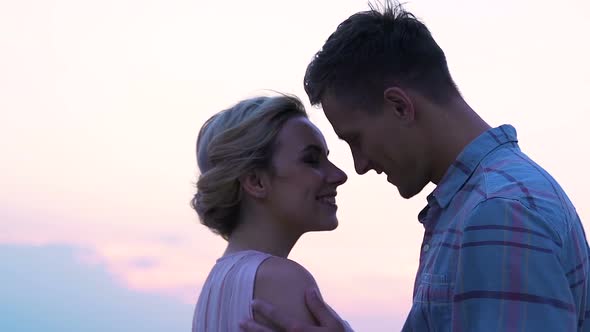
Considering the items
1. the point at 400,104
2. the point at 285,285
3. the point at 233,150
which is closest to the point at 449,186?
the point at 400,104

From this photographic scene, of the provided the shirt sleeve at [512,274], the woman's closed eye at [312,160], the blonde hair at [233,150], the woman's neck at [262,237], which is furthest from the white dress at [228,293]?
the shirt sleeve at [512,274]

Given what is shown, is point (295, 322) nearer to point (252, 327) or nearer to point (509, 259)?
point (252, 327)

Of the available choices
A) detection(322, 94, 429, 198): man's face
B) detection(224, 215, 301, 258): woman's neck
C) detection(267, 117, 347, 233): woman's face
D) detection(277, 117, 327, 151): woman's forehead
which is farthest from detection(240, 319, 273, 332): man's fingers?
detection(277, 117, 327, 151): woman's forehead

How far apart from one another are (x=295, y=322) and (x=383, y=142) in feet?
3.37

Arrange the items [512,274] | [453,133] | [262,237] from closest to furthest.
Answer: [512,274] → [453,133] → [262,237]

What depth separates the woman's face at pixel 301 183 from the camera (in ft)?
14.6

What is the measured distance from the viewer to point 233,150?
4.45m

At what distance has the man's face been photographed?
12.4 ft

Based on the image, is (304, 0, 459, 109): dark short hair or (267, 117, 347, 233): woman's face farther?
(267, 117, 347, 233): woman's face

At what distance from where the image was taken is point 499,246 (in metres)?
2.75

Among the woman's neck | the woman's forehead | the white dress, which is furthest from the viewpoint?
the woman's forehead

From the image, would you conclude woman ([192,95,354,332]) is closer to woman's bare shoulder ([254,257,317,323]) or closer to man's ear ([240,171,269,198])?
man's ear ([240,171,269,198])

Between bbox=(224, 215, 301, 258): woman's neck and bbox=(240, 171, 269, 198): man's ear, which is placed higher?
bbox=(240, 171, 269, 198): man's ear

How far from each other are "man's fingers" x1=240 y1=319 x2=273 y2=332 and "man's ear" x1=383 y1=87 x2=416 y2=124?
126 cm
